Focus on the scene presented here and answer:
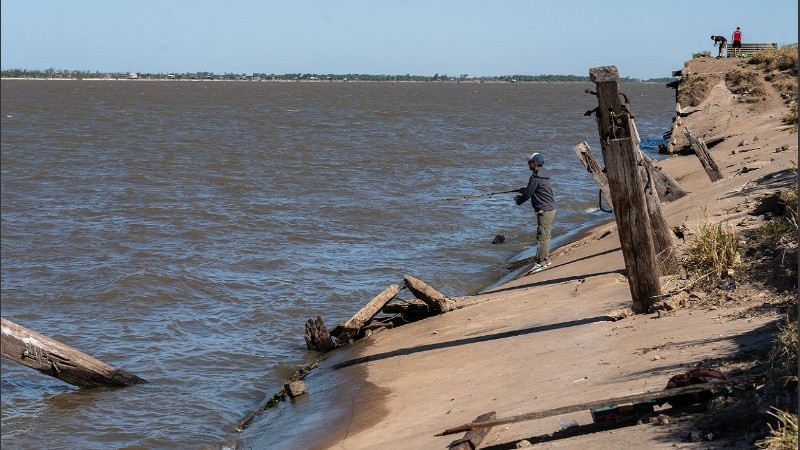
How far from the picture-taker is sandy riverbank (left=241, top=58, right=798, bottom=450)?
6.67 metres

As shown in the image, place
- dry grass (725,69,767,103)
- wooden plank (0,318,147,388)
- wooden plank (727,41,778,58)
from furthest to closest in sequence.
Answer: wooden plank (727,41,778,58) < dry grass (725,69,767,103) < wooden plank (0,318,147,388)

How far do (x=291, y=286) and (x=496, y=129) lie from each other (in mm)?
39230

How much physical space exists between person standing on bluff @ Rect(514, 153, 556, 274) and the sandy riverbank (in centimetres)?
44

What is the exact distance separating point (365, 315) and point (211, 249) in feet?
24.7

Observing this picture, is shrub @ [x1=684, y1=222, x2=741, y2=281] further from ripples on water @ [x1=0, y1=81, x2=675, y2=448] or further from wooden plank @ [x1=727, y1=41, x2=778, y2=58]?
wooden plank @ [x1=727, y1=41, x2=778, y2=58]

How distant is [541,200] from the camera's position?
45.3ft

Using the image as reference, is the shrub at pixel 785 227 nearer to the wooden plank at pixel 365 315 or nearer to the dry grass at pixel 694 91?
the wooden plank at pixel 365 315

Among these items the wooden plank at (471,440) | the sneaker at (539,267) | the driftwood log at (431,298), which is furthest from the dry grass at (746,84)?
the wooden plank at (471,440)

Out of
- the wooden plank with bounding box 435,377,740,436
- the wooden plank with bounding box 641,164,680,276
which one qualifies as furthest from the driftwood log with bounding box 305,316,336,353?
the wooden plank with bounding box 435,377,740,436

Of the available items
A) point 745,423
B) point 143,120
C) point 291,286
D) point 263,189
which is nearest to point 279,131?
point 143,120

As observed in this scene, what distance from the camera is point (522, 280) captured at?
13.3 meters

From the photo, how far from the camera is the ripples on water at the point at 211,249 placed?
10453 mm

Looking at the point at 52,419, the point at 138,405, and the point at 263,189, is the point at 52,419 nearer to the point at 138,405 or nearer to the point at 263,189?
the point at 138,405

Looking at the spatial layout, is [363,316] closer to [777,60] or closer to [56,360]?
[56,360]
